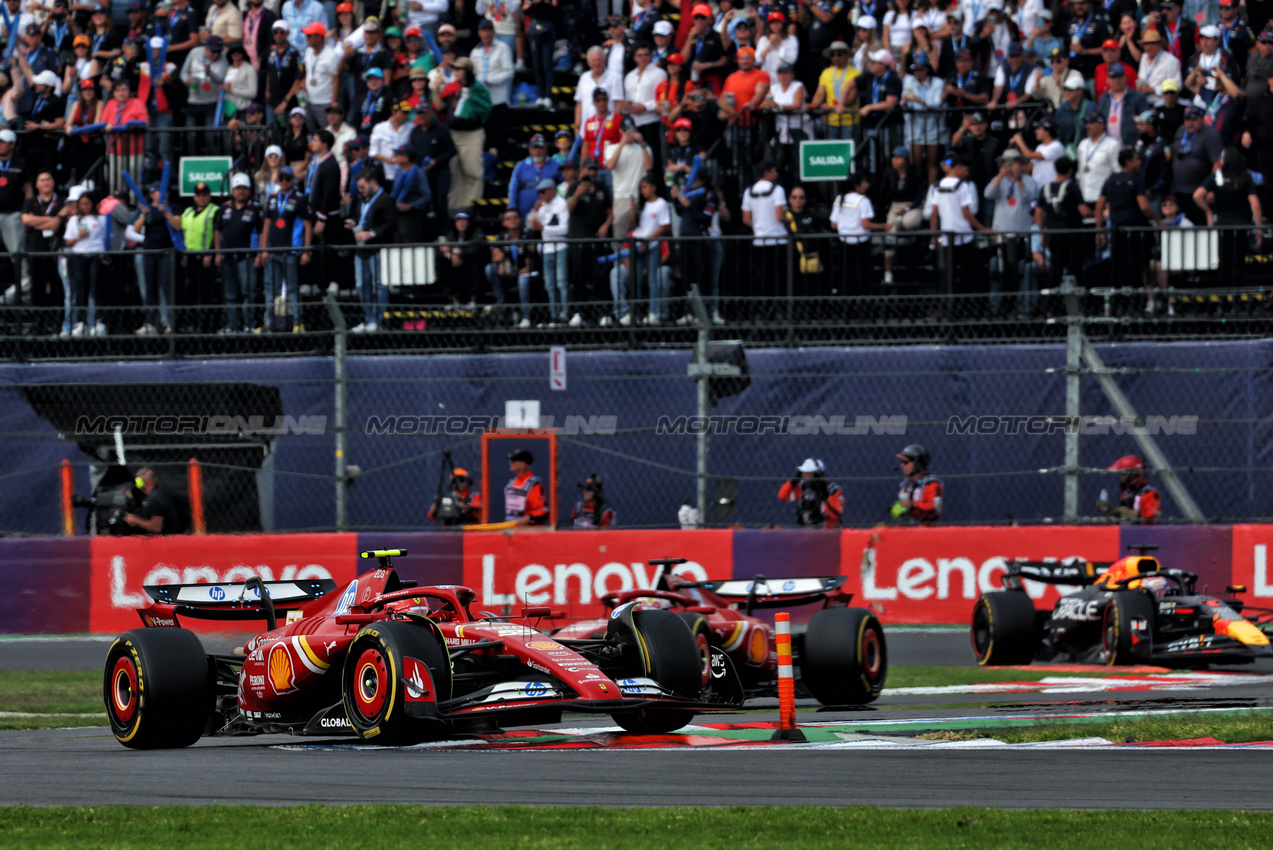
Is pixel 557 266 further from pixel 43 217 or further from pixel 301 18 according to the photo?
pixel 43 217

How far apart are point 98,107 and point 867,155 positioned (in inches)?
342

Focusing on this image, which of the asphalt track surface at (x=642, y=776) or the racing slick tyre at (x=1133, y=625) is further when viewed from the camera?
the racing slick tyre at (x=1133, y=625)

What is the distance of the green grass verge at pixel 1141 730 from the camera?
9305 mm

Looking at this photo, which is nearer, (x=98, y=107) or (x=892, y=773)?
(x=892, y=773)

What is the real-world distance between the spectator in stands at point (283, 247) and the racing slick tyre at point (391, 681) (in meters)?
7.93

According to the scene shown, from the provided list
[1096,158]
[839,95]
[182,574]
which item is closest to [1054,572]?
[1096,158]

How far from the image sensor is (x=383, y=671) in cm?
879

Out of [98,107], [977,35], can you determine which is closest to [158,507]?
[98,107]

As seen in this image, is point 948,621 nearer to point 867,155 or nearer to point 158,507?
point 867,155

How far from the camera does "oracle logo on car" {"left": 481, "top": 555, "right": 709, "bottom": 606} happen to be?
15.9 meters

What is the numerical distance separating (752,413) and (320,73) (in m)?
6.80

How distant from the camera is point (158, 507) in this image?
54.1 ft

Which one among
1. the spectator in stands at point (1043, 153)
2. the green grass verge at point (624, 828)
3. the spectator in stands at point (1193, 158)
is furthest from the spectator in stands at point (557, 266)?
the green grass verge at point (624, 828)

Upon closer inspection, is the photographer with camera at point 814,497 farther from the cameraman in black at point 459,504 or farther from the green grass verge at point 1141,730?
the green grass verge at point 1141,730
